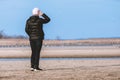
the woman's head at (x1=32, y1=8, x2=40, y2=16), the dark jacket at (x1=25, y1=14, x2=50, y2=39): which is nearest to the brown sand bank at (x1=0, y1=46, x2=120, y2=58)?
the dark jacket at (x1=25, y1=14, x2=50, y2=39)

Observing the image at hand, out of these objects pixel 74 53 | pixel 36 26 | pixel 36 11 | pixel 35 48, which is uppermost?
pixel 36 11

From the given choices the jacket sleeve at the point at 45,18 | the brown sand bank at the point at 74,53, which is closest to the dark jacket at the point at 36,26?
the jacket sleeve at the point at 45,18

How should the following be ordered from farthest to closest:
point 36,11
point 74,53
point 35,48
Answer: point 74,53 → point 35,48 → point 36,11

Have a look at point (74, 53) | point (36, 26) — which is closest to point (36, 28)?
point (36, 26)

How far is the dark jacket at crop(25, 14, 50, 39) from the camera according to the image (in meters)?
16.7

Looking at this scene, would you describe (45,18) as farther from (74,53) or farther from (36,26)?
(74,53)

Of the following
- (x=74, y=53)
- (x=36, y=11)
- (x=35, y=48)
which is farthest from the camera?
(x=74, y=53)

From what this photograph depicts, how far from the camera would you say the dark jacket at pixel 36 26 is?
16.7 meters

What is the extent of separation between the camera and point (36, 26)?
16734 mm

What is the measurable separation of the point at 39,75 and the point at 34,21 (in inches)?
71.6

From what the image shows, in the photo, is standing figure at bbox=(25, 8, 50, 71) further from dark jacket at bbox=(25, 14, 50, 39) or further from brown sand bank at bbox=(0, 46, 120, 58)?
brown sand bank at bbox=(0, 46, 120, 58)

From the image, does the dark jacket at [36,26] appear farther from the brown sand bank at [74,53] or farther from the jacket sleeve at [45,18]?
the brown sand bank at [74,53]

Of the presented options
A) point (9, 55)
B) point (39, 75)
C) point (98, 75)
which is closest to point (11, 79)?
point (39, 75)

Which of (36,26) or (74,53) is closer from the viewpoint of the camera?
(36,26)
